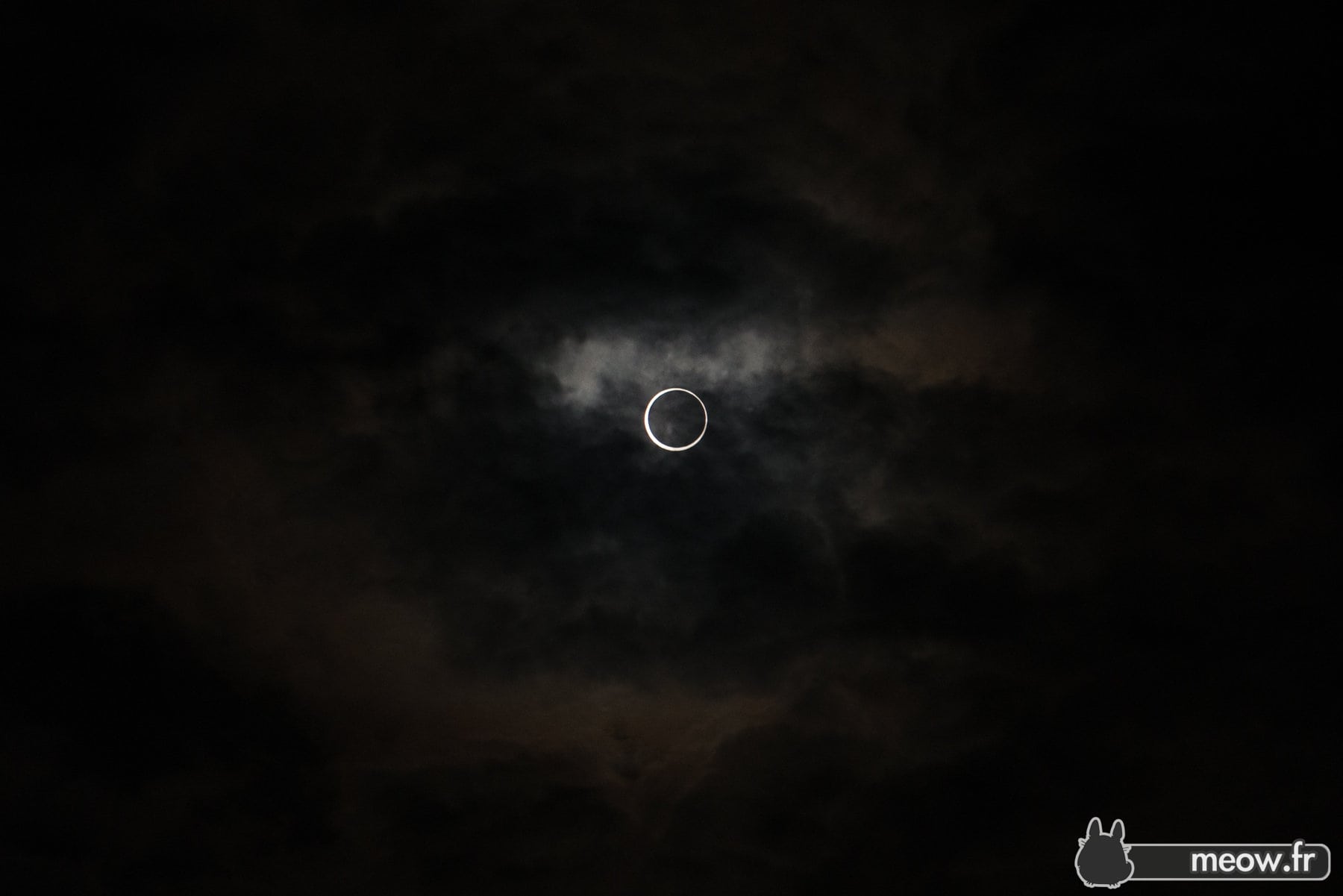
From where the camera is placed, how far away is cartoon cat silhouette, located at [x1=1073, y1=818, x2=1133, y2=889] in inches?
783

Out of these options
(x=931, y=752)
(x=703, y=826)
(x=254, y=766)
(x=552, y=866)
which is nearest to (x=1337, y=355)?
(x=931, y=752)

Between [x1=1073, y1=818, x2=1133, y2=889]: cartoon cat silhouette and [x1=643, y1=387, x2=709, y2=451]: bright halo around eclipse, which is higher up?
[x1=643, y1=387, x2=709, y2=451]: bright halo around eclipse

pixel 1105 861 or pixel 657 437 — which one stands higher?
pixel 657 437

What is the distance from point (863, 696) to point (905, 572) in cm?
245

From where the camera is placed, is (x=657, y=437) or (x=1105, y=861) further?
(x=1105, y=861)

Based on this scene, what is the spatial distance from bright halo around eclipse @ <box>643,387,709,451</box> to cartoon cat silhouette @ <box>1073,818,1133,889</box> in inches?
402

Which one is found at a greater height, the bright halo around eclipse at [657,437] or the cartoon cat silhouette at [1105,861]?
the bright halo around eclipse at [657,437]

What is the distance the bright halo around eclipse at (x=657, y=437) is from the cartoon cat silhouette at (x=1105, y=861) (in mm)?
10204

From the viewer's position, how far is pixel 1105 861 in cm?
1997

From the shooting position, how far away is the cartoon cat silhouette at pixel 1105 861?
1989cm

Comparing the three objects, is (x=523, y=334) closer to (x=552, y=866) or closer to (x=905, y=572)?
(x=905, y=572)

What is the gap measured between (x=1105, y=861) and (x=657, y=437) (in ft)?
36.3

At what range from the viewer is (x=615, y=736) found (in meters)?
20.8

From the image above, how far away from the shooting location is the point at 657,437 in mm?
19812
